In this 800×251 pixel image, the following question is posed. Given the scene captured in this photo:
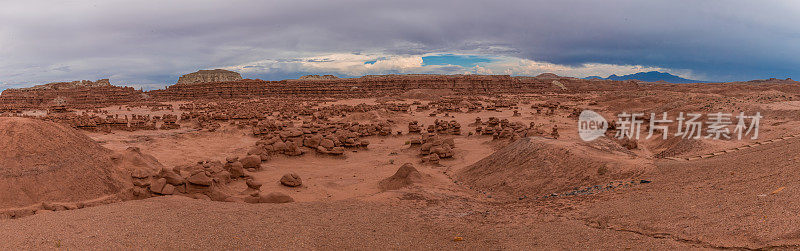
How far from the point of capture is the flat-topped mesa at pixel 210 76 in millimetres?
79562

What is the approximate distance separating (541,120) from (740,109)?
30.1 feet

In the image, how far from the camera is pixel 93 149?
716 centimetres

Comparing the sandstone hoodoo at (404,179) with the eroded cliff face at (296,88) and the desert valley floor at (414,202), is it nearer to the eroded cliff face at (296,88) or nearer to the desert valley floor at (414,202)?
the desert valley floor at (414,202)

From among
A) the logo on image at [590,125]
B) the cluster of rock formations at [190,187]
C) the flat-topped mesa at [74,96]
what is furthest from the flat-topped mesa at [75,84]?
the logo on image at [590,125]

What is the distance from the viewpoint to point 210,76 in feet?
277

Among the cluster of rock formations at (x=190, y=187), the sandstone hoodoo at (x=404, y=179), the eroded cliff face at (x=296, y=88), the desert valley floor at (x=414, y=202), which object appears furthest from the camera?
the eroded cliff face at (x=296, y=88)

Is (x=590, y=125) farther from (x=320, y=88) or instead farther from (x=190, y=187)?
(x=320, y=88)

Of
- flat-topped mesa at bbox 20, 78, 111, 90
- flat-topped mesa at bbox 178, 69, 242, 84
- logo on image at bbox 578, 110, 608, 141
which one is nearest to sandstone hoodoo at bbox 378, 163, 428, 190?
logo on image at bbox 578, 110, 608, 141

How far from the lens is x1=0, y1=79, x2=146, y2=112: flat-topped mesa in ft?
148

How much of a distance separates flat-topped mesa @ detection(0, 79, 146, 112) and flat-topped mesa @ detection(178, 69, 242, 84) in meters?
22.6

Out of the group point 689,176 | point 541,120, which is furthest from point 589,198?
point 541,120

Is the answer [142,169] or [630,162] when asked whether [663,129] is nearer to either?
[630,162]

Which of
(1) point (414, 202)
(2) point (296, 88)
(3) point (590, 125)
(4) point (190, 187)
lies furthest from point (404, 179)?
(2) point (296, 88)

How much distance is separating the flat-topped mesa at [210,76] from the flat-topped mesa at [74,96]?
22.6m
